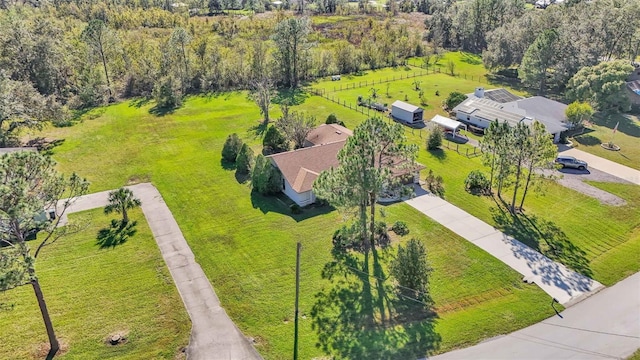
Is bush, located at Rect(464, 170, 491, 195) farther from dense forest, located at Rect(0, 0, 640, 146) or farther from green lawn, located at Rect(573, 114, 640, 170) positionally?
dense forest, located at Rect(0, 0, 640, 146)

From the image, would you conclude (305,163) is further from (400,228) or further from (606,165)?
(606,165)

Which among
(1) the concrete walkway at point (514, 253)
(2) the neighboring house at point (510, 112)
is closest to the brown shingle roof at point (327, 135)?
(1) the concrete walkway at point (514, 253)

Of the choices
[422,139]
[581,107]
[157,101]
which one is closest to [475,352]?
[422,139]

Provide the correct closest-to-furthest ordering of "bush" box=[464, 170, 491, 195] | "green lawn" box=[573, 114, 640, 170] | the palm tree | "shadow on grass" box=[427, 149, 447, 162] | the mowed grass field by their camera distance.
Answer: the mowed grass field, the palm tree, "bush" box=[464, 170, 491, 195], "shadow on grass" box=[427, 149, 447, 162], "green lawn" box=[573, 114, 640, 170]

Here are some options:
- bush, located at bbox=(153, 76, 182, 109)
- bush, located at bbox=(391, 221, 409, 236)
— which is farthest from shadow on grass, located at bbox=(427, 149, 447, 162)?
bush, located at bbox=(153, 76, 182, 109)

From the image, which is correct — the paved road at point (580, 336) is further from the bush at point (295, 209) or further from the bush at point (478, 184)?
the bush at point (295, 209)

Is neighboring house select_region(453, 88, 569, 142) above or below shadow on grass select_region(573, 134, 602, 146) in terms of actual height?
above
